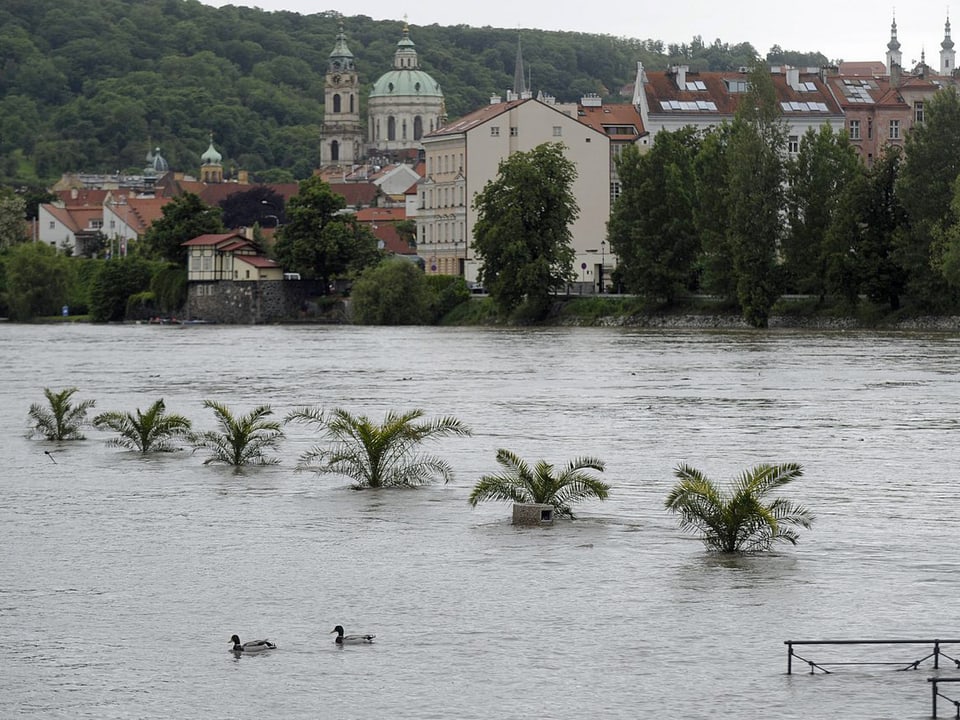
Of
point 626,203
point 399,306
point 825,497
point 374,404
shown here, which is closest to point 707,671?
point 825,497

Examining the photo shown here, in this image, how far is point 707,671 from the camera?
17766mm

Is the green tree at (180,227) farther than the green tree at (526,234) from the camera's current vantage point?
Yes

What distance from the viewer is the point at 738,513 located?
24188 millimetres

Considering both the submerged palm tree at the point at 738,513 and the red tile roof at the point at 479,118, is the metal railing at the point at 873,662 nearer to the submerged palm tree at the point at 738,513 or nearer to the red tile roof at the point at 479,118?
the submerged palm tree at the point at 738,513

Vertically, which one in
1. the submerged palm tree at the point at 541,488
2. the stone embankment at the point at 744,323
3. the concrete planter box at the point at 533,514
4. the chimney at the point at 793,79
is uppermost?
the chimney at the point at 793,79

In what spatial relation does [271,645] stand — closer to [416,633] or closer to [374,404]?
[416,633]

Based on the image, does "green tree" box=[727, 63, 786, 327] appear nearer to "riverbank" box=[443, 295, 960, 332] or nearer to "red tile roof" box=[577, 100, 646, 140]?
"riverbank" box=[443, 295, 960, 332]

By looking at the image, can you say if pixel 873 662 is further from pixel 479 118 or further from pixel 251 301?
pixel 479 118

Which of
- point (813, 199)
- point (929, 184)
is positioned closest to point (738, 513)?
point (929, 184)

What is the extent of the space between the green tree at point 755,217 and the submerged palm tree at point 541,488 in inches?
3000

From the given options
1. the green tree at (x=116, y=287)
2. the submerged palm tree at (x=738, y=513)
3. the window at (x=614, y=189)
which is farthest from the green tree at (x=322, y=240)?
the submerged palm tree at (x=738, y=513)

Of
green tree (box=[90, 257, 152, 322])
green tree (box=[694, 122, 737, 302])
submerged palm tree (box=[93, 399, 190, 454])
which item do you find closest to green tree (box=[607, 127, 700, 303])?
green tree (box=[694, 122, 737, 302])

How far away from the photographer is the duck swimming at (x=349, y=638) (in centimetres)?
1898

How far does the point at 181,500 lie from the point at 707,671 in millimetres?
13911
